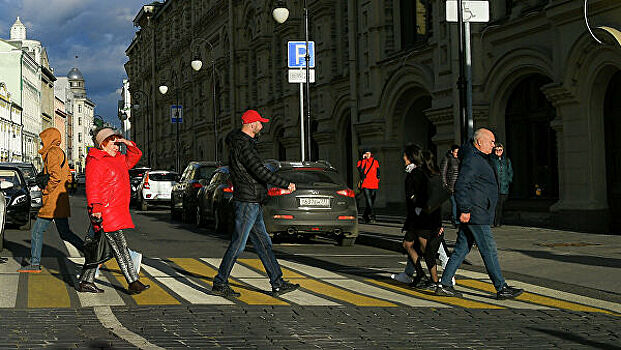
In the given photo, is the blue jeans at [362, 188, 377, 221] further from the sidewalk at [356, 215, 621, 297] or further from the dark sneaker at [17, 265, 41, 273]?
the dark sneaker at [17, 265, 41, 273]

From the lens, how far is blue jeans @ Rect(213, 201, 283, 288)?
9.08m

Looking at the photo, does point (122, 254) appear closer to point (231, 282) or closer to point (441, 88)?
point (231, 282)

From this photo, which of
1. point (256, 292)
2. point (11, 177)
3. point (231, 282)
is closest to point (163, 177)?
point (11, 177)

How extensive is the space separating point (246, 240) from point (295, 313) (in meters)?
1.31

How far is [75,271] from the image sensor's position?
1122cm

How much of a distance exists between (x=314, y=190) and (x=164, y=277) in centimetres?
526

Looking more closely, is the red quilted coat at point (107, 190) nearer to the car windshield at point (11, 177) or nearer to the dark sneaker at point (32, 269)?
the dark sneaker at point (32, 269)

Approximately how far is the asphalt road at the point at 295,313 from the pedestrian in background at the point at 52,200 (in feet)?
1.16

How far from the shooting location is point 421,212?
384 inches

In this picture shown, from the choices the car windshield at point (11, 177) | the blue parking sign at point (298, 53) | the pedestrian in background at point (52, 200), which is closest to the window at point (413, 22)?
the blue parking sign at point (298, 53)

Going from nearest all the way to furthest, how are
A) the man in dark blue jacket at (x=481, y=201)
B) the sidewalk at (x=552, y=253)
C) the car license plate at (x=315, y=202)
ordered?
1. the man in dark blue jacket at (x=481, y=201)
2. the sidewalk at (x=552, y=253)
3. the car license plate at (x=315, y=202)

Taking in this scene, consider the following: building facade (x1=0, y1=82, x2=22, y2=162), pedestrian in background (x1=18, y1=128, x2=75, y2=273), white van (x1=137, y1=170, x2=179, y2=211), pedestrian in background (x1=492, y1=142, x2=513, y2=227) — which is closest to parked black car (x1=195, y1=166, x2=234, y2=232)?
pedestrian in background (x1=492, y1=142, x2=513, y2=227)

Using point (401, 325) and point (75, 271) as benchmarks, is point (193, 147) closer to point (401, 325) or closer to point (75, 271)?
point (75, 271)

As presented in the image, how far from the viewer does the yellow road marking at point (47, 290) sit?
27.7 ft
